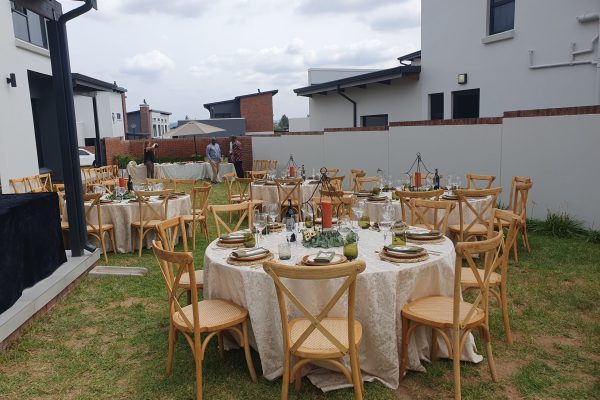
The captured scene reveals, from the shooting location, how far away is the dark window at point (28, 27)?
10539mm

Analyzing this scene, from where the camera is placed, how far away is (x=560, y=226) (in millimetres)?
6938

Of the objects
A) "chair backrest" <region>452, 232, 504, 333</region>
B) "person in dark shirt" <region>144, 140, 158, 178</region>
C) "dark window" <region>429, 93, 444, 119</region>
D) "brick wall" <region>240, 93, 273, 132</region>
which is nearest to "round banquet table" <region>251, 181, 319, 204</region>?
"dark window" <region>429, 93, 444, 119</region>

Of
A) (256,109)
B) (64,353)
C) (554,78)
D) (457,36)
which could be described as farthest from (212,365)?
(256,109)

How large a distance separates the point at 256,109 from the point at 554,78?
2245 cm

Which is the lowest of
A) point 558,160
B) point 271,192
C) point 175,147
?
point 271,192

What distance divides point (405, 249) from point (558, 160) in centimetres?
524

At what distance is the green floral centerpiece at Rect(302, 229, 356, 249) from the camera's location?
3.52m

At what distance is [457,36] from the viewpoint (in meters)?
11.0

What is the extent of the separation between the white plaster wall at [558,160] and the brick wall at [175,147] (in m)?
11.0

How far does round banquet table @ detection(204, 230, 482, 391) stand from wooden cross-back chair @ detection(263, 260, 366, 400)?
0.21 meters

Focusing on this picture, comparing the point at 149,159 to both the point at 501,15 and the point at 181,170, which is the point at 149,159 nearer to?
the point at 181,170

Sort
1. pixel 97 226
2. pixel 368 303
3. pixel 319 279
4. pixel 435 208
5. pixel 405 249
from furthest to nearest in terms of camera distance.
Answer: pixel 97 226 < pixel 435 208 < pixel 405 249 < pixel 368 303 < pixel 319 279

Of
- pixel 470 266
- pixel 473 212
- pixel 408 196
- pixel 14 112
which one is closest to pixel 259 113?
pixel 14 112

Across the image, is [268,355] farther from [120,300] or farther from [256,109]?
[256,109]
